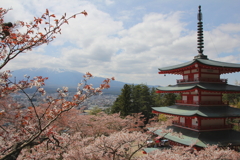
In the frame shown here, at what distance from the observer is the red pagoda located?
9.89 metres

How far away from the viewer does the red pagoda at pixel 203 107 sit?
989 cm

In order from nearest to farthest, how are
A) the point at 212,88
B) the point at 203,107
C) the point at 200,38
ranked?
the point at 212,88, the point at 203,107, the point at 200,38

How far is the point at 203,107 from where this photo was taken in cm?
Answer: 1077

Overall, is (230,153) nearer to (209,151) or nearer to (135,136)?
(209,151)

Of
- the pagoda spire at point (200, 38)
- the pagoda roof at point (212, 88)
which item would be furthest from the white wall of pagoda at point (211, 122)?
the pagoda spire at point (200, 38)

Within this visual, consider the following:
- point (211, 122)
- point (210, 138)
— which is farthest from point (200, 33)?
point (210, 138)

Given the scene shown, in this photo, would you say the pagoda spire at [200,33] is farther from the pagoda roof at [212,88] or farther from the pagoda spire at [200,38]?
the pagoda roof at [212,88]

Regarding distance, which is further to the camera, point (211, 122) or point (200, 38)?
point (200, 38)

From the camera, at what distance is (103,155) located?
689cm

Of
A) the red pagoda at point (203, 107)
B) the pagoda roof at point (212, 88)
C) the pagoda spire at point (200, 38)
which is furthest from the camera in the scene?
the pagoda spire at point (200, 38)

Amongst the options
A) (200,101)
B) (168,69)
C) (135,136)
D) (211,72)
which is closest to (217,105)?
(200,101)

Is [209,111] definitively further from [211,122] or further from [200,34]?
[200,34]

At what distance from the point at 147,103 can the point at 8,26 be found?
3034 centimetres

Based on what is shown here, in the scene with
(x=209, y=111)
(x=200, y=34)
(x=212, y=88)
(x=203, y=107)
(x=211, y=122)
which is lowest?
(x=211, y=122)
